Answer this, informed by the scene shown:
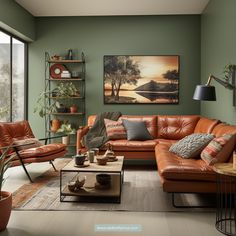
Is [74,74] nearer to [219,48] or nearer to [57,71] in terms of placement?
[57,71]

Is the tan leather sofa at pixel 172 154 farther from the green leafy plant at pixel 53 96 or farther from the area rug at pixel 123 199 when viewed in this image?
the green leafy plant at pixel 53 96

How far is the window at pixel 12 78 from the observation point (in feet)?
18.2

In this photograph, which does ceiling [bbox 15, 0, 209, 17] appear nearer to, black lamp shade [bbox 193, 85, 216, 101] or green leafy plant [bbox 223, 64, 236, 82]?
green leafy plant [bbox 223, 64, 236, 82]

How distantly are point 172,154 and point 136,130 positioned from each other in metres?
1.50

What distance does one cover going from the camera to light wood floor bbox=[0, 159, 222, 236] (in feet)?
8.53

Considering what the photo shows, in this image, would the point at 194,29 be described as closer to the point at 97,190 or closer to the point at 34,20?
the point at 34,20

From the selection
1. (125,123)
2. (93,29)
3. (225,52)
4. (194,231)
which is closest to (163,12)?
(93,29)

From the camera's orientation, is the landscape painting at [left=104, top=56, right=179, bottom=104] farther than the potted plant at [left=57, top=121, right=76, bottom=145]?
Yes

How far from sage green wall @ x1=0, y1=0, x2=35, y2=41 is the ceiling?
5.4 inches

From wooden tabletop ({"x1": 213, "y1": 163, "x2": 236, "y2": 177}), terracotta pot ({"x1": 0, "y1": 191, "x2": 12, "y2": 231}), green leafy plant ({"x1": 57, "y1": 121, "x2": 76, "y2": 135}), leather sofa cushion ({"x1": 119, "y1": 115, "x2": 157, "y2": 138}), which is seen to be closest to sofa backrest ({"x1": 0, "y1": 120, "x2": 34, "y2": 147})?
green leafy plant ({"x1": 57, "y1": 121, "x2": 76, "y2": 135})

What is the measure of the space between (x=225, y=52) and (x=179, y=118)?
1638 millimetres

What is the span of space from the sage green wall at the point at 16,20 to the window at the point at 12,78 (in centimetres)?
23

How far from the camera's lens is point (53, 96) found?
6449 millimetres

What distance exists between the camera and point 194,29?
6.29 metres
